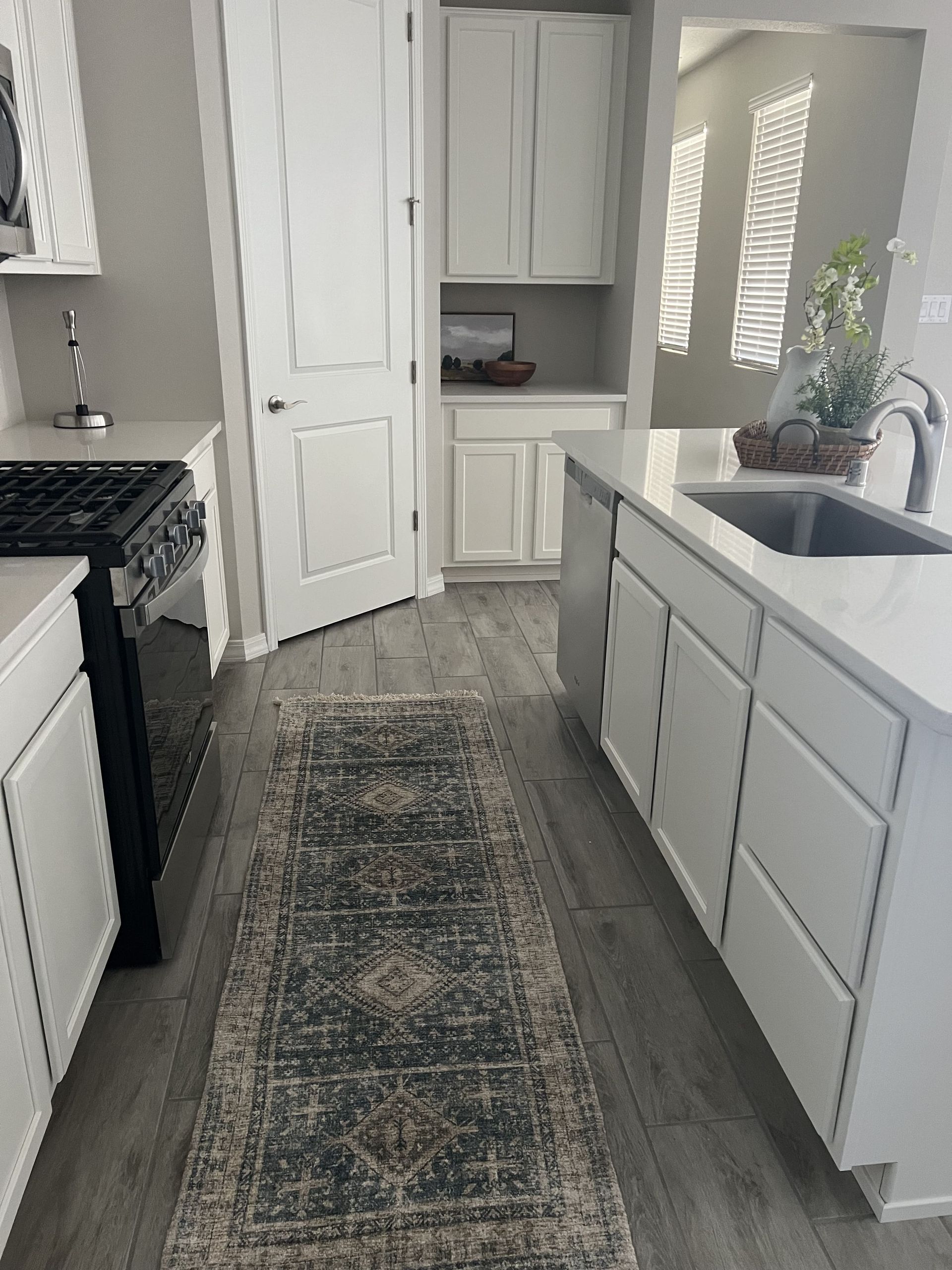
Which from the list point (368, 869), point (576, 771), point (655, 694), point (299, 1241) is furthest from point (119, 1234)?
point (576, 771)

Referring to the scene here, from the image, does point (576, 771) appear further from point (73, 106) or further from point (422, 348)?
point (73, 106)

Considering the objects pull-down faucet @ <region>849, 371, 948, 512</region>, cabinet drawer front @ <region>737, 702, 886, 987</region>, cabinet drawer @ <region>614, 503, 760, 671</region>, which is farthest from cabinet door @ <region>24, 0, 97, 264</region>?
cabinet drawer front @ <region>737, 702, 886, 987</region>

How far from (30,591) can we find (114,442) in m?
1.53

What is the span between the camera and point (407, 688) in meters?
3.42

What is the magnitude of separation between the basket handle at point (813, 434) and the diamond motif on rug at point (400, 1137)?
170cm

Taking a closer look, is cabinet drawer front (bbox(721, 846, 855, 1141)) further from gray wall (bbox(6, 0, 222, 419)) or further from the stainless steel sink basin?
gray wall (bbox(6, 0, 222, 419))

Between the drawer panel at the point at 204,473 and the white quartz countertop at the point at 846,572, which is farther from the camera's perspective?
the drawer panel at the point at 204,473

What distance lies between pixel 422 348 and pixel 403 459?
19.0 inches

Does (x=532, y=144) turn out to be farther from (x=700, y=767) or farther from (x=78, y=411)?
(x=700, y=767)

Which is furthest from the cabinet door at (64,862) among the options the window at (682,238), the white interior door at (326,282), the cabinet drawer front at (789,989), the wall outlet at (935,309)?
the window at (682,238)

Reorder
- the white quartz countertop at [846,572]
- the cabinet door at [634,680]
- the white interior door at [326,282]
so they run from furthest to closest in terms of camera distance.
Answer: the white interior door at [326,282], the cabinet door at [634,680], the white quartz countertop at [846,572]

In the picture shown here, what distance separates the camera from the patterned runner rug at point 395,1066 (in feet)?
4.65

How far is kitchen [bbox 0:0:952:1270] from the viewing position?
1377 mm

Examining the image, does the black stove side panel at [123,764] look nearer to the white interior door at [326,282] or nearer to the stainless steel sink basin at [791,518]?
the stainless steel sink basin at [791,518]
